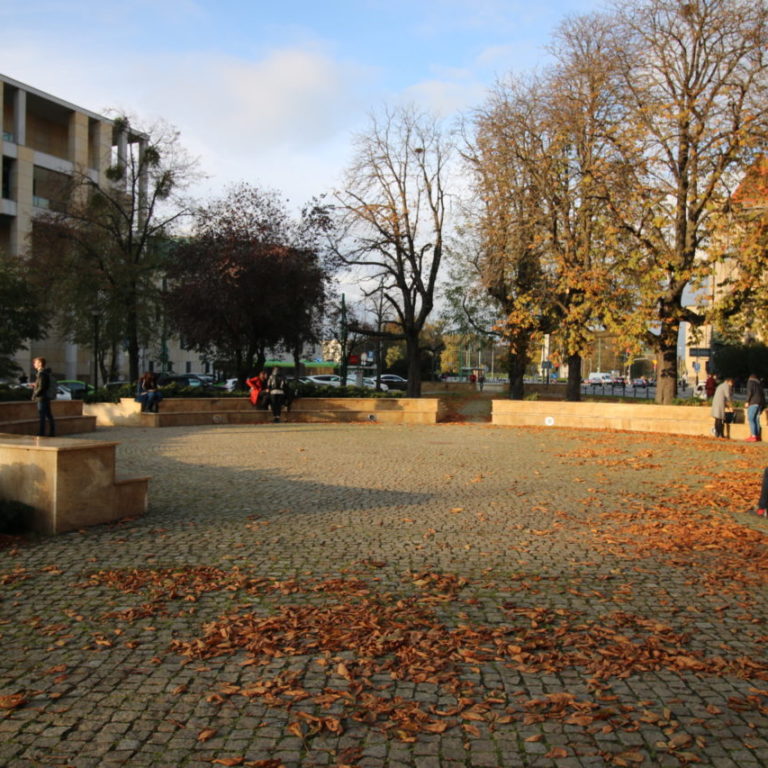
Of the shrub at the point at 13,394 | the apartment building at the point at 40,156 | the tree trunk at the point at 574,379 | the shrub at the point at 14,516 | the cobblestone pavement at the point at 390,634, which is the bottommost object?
the cobblestone pavement at the point at 390,634

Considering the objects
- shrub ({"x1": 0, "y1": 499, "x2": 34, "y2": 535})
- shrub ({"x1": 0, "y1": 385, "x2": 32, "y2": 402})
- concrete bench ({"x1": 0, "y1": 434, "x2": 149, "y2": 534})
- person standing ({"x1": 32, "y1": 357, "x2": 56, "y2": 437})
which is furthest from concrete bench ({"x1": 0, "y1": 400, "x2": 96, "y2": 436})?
shrub ({"x1": 0, "y1": 499, "x2": 34, "y2": 535})

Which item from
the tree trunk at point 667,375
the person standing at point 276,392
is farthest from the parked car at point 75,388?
the tree trunk at point 667,375

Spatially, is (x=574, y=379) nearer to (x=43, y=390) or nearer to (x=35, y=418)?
(x=35, y=418)

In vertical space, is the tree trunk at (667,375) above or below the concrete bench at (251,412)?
above

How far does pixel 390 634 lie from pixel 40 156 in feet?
201

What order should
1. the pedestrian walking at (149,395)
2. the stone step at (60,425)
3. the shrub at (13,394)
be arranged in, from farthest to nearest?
the pedestrian walking at (149,395)
the shrub at (13,394)
the stone step at (60,425)

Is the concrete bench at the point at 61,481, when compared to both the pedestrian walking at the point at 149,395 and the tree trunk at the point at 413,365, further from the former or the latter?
the tree trunk at the point at 413,365

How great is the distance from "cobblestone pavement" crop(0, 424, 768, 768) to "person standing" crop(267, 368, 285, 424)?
13.2 meters

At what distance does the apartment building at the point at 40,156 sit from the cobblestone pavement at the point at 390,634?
1842 inches

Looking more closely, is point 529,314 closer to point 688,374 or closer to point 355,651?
point 355,651

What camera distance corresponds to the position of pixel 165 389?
23547 mm

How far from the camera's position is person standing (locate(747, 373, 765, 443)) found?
1918 centimetres

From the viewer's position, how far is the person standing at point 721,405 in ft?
66.1

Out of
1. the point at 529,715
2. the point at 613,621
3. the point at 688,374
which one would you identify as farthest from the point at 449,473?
the point at 688,374
